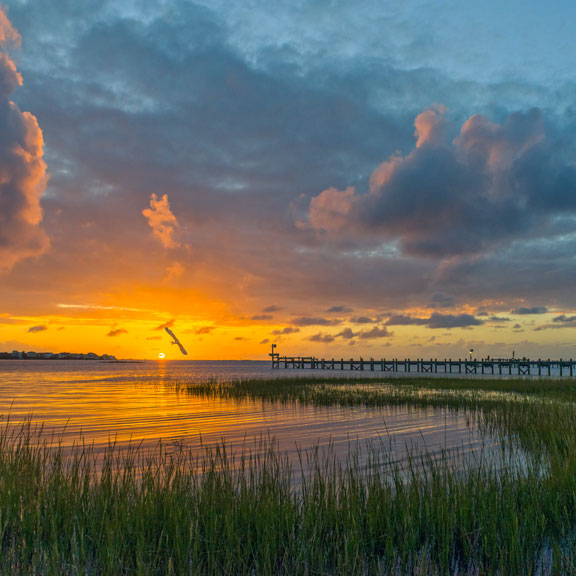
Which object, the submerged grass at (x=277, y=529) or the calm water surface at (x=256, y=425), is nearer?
the submerged grass at (x=277, y=529)

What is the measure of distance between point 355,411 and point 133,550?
652 inches

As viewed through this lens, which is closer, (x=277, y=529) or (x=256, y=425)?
(x=277, y=529)

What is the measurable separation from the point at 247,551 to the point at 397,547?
183 cm

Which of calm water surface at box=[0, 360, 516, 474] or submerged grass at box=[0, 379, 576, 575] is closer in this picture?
submerged grass at box=[0, 379, 576, 575]

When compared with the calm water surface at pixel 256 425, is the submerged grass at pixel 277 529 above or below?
above

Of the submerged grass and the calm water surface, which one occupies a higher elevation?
the submerged grass

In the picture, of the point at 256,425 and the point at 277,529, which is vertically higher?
the point at 277,529

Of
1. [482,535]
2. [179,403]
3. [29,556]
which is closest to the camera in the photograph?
[29,556]

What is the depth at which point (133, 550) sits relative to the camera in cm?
511

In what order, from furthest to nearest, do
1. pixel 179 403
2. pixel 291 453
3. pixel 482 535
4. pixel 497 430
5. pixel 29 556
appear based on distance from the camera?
1. pixel 179 403
2. pixel 497 430
3. pixel 291 453
4. pixel 482 535
5. pixel 29 556

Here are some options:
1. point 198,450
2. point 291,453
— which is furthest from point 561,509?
point 198,450

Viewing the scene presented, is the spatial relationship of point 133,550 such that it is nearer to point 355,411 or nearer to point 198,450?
point 198,450

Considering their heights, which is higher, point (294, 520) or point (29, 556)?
point (294, 520)

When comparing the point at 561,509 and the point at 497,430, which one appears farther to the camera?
the point at 497,430
